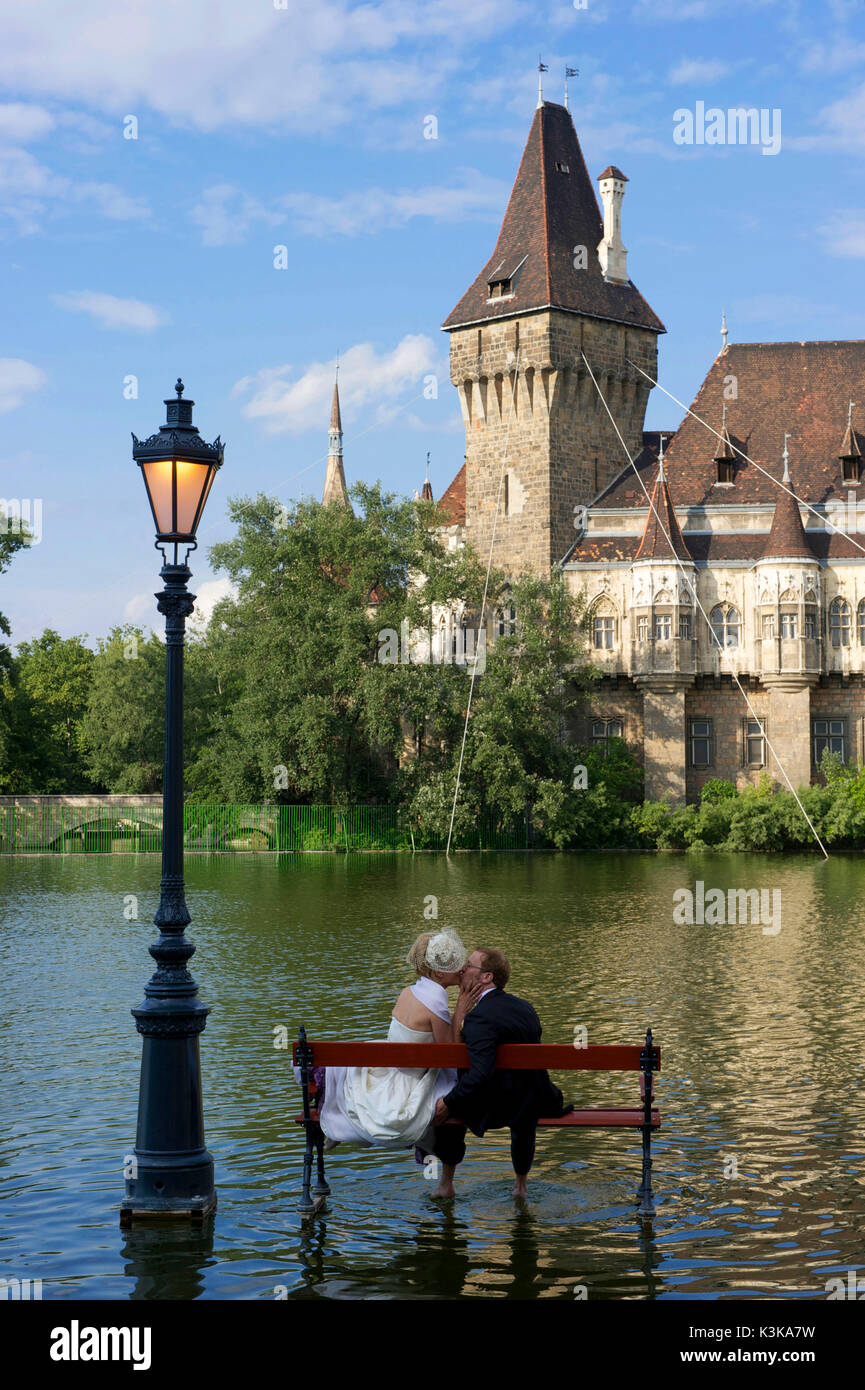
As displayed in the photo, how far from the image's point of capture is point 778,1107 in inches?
496

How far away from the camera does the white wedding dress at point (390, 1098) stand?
973cm

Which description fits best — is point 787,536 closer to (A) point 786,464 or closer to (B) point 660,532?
(A) point 786,464

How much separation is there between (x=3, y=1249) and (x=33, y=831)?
52.0 m

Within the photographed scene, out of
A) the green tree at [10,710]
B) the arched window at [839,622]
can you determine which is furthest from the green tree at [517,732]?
the green tree at [10,710]

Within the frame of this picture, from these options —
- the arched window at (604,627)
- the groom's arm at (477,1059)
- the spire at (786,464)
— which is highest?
the spire at (786,464)

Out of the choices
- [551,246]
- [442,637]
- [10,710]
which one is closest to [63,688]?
[10,710]

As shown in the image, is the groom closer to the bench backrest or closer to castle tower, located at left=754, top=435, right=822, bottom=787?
the bench backrest

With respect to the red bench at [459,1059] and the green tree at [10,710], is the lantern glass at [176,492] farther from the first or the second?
the green tree at [10,710]

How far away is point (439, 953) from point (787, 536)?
51.8m

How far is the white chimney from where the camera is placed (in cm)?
6588

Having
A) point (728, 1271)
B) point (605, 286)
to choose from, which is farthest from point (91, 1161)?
point (605, 286)

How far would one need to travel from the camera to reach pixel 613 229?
217 ft

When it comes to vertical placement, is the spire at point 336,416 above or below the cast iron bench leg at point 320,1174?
above

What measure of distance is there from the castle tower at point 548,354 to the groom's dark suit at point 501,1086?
171 ft
